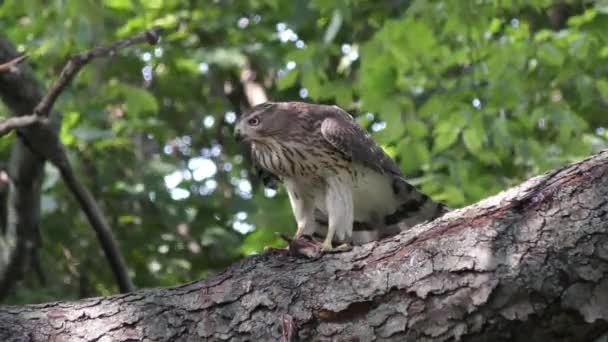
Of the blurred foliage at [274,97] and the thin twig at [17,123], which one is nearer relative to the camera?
the thin twig at [17,123]

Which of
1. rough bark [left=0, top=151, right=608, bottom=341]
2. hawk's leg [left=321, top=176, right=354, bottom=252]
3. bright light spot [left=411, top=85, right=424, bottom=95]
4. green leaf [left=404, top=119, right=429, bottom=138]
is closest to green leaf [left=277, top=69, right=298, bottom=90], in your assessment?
bright light spot [left=411, top=85, right=424, bottom=95]

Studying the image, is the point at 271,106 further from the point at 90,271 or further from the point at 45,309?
the point at 90,271

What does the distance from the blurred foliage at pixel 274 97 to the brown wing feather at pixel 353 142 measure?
0.85m

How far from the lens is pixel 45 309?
3.34 meters

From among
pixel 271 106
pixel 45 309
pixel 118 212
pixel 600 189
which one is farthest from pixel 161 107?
pixel 600 189

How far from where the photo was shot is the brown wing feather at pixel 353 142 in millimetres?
4734

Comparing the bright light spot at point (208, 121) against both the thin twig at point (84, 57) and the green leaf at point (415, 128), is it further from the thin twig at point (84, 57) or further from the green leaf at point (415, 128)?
the thin twig at point (84, 57)

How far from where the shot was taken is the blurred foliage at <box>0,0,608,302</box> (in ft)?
20.2

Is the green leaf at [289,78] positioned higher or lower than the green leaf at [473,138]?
higher

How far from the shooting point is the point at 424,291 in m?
3.02

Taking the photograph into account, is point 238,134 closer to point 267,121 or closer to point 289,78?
point 267,121

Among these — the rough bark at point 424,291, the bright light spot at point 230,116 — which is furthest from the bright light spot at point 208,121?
the rough bark at point 424,291

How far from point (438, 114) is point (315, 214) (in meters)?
1.78

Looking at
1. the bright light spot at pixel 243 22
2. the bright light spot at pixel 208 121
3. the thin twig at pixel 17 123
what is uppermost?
the bright light spot at pixel 243 22
